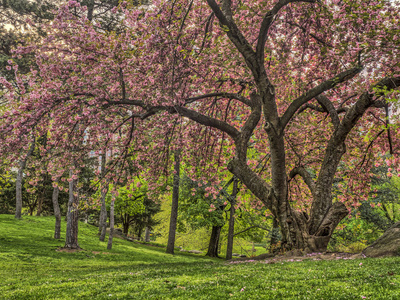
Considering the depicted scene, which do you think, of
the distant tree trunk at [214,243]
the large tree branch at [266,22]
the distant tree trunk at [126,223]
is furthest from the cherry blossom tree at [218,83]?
the distant tree trunk at [126,223]

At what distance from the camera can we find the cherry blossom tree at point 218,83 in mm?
9539

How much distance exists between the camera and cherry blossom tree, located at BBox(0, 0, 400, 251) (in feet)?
31.3

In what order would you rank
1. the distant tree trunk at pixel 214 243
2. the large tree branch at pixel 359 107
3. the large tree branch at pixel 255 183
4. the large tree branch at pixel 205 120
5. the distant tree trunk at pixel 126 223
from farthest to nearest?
the distant tree trunk at pixel 126 223 < the distant tree trunk at pixel 214 243 < the large tree branch at pixel 205 120 < the large tree branch at pixel 255 183 < the large tree branch at pixel 359 107

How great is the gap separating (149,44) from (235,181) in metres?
18.1

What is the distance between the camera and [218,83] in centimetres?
1427

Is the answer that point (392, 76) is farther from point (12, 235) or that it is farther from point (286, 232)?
point (12, 235)

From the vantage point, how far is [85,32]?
399 inches

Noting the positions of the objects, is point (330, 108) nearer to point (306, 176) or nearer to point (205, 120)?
point (306, 176)

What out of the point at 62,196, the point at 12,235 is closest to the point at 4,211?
the point at 62,196

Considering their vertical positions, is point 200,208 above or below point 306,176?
below

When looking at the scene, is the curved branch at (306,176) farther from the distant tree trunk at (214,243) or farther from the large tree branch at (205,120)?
the distant tree trunk at (214,243)

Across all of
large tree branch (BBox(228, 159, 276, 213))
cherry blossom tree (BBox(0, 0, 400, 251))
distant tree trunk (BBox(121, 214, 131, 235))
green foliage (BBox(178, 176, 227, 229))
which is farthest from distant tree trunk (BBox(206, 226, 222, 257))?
large tree branch (BBox(228, 159, 276, 213))

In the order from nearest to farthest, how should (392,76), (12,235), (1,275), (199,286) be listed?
(199,286) → (392,76) → (1,275) → (12,235)

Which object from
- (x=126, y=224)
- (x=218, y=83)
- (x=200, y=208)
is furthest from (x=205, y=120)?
(x=126, y=224)
